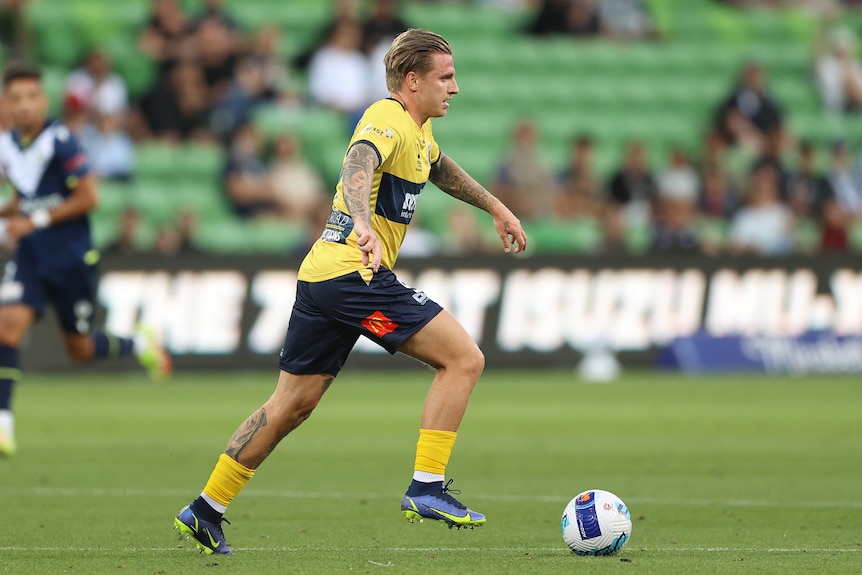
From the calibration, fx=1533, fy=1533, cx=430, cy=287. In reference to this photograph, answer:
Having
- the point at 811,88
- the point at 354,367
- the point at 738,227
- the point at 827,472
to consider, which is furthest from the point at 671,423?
the point at 811,88

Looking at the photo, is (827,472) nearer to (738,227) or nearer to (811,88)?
(738,227)

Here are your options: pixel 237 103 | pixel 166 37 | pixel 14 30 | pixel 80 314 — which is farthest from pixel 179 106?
pixel 80 314

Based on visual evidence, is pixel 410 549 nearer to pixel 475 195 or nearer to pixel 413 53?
pixel 475 195

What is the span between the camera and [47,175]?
35.7ft

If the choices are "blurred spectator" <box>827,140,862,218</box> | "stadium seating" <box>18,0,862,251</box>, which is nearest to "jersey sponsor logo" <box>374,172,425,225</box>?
"stadium seating" <box>18,0,862,251</box>

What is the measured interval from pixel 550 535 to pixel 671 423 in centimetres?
645

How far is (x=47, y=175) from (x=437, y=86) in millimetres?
4865

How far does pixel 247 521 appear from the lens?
7969mm

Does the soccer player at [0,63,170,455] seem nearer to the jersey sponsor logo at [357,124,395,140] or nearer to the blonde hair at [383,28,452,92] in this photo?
the blonde hair at [383,28,452,92]

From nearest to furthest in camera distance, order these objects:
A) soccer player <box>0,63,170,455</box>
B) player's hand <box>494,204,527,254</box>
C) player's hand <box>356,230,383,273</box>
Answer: player's hand <box>356,230,383,273</box>, player's hand <box>494,204,527,254</box>, soccer player <box>0,63,170,455</box>

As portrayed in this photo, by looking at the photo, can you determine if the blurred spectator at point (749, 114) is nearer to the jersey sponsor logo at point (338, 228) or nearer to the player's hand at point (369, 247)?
the jersey sponsor logo at point (338, 228)

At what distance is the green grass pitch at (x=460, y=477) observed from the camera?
6.59 metres

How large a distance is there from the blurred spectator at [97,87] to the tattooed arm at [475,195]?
526 inches

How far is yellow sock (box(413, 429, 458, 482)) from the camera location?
6.63m
